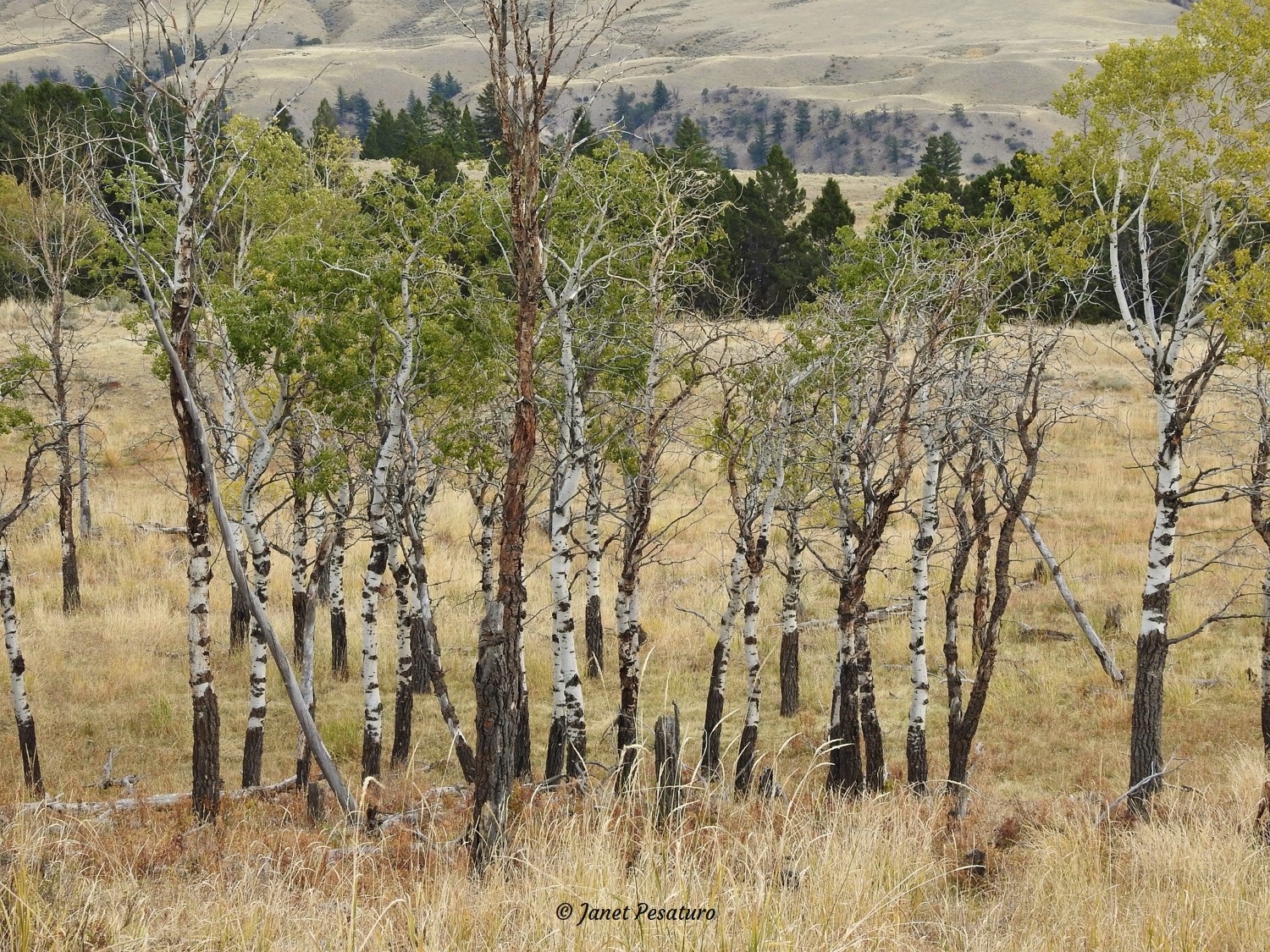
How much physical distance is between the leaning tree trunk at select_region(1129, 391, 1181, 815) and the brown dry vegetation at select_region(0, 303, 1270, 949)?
2.43 feet

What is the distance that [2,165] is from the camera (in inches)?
1842

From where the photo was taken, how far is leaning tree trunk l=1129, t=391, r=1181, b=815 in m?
12.1

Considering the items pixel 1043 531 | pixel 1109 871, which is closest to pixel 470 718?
pixel 1109 871

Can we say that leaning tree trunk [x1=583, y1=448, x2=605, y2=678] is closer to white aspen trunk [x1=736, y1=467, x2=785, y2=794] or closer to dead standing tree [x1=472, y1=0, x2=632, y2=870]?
white aspen trunk [x1=736, y1=467, x2=785, y2=794]

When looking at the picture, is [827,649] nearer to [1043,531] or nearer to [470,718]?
[470,718]

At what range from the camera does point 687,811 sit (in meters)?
8.36

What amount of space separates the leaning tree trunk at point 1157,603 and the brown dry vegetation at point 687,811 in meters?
0.74

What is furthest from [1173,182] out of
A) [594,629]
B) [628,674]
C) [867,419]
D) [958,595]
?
[594,629]

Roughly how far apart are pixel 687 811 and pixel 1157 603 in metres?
7.13

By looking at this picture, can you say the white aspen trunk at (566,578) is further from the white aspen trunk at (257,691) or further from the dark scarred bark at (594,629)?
the dark scarred bark at (594,629)

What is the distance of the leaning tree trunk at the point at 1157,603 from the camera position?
478 inches

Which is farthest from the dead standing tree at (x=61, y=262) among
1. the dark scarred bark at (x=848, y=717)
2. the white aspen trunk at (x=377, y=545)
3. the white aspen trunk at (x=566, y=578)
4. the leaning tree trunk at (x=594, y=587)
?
the dark scarred bark at (x=848, y=717)

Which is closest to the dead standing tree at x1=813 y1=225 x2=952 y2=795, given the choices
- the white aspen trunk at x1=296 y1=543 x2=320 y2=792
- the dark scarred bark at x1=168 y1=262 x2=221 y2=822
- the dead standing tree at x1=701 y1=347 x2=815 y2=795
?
the dead standing tree at x1=701 y1=347 x2=815 y2=795

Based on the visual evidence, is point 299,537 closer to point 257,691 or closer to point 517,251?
point 257,691
